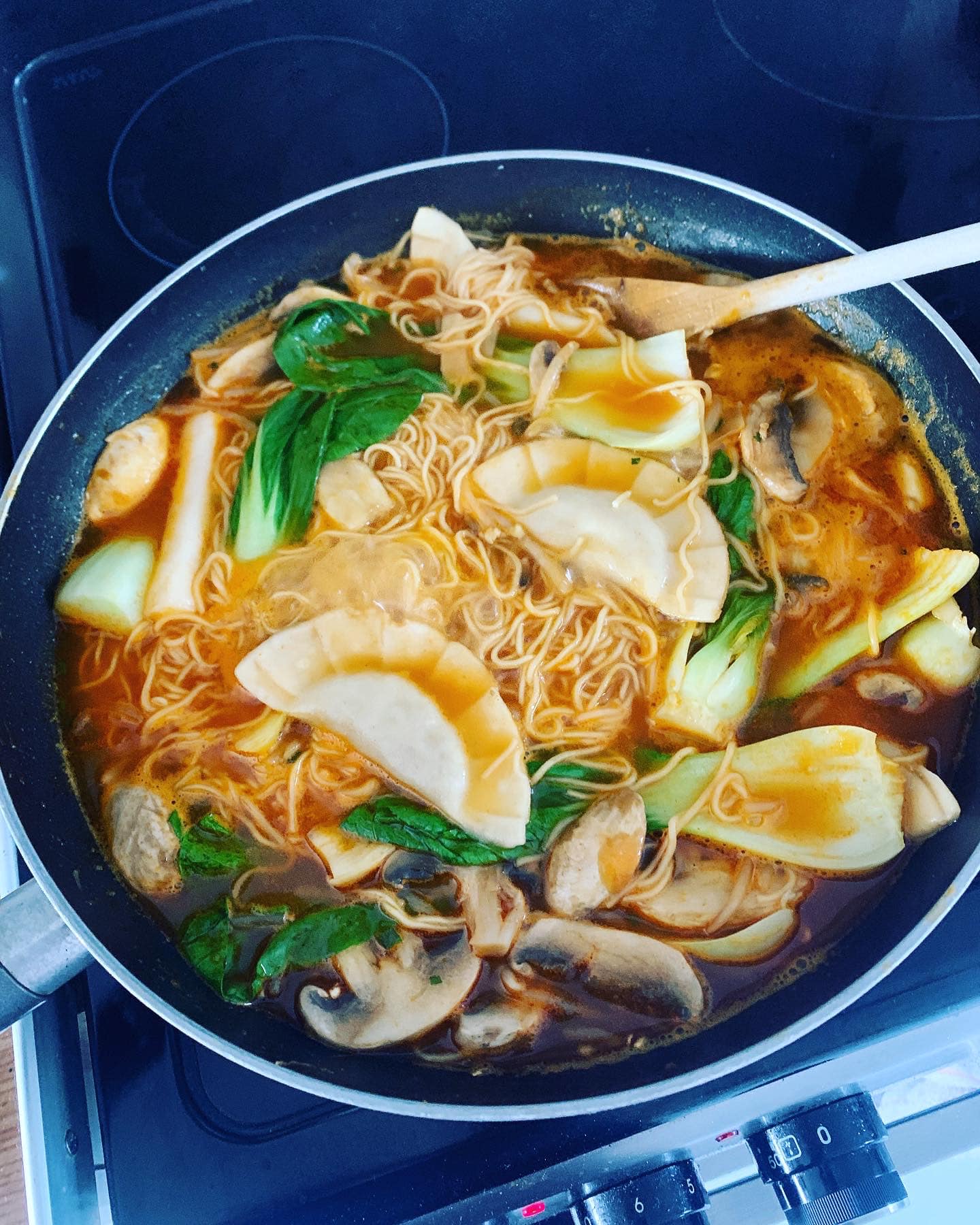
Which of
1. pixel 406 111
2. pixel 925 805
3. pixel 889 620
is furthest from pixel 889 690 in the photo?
pixel 406 111

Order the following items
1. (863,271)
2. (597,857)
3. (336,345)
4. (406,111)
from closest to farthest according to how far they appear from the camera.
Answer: (597,857), (863,271), (336,345), (406,111)

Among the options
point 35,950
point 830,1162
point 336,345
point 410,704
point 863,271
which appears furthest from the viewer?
point 336,345

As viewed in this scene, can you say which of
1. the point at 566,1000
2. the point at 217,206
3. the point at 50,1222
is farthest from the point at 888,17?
the point at 50,1222

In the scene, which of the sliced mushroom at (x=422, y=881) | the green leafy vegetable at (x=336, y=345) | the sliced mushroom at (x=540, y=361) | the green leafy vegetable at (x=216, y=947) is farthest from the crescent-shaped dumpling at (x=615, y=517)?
the green leafy vegetable at (x=216, y=947)

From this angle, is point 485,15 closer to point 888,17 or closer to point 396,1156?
point 888,17

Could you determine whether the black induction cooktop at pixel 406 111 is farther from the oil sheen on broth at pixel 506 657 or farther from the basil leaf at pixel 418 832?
the basil leaf at pixel 418 832

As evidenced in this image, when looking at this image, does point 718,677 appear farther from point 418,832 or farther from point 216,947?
point 216,947

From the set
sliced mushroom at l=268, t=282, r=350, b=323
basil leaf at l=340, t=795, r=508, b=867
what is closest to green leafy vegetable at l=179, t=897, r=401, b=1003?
basil leaf at l=340, t=795, r=508, b=867
